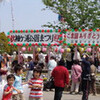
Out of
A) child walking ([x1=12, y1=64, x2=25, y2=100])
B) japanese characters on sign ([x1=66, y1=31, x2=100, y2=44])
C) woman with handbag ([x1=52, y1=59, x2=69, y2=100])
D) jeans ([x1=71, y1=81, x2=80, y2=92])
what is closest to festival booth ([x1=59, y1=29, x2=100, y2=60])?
japanese characters on sign ([x1=66, y1=31, x2=100, y2=44])

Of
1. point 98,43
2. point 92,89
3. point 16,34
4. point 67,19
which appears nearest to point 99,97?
point 92,89

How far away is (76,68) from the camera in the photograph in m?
14.3

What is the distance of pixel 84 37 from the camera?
63.8 feet

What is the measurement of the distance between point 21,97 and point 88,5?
28.3 meters

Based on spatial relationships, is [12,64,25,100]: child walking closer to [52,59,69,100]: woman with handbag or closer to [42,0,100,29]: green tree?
[52,59,69,100]: woman with handbag

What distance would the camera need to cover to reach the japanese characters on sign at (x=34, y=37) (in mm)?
20156

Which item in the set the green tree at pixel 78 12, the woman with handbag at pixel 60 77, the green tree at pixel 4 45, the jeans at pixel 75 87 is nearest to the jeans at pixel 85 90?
the woman with handbag at pixel 60 77

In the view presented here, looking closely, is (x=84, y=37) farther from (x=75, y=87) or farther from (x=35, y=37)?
(x=75, y=87)

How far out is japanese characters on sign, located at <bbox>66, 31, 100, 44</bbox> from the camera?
19.2 meters

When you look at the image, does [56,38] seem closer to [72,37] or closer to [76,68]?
[72,37]

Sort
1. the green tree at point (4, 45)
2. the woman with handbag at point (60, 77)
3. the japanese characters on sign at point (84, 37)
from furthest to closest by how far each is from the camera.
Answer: the green tree at point (4, 45) < the japanese characters on sign at point (84, 37) < the woman with handbag at point (60, 77)

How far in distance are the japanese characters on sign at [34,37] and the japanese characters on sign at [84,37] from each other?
0.88m

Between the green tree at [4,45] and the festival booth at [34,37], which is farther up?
the festival booth at [34,37]

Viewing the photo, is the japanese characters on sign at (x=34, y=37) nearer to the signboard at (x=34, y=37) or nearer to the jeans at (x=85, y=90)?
the signboard at (x=34, y=37)
